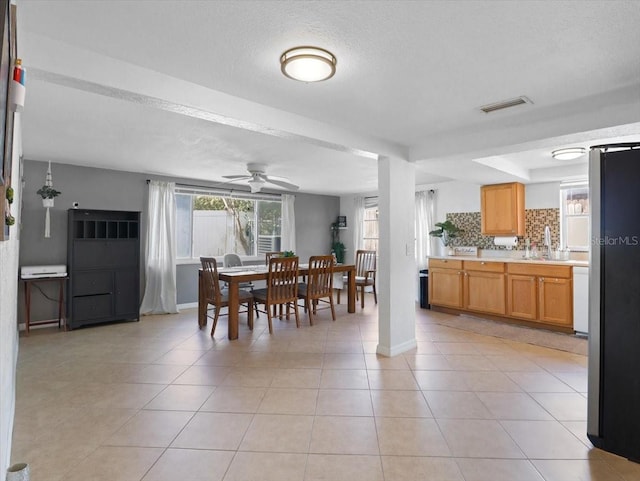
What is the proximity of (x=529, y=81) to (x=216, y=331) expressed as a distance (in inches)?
162

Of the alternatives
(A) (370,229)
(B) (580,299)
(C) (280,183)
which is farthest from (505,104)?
(A) (370,229)

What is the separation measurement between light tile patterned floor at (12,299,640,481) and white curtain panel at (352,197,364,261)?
390 cm

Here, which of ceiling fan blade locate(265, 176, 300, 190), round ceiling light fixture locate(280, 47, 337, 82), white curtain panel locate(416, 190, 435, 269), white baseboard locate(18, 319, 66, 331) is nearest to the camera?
round ceiling light fixture locate(280, 47, 337, 82)

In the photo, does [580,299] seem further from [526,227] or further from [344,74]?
[344,74]

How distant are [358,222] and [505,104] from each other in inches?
206

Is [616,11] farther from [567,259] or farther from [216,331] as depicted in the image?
[216,331]

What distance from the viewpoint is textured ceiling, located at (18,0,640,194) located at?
160cm

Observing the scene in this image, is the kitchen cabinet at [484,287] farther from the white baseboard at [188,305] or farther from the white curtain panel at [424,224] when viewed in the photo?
the white baseboard at [188,305]

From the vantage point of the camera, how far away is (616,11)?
5.13ft

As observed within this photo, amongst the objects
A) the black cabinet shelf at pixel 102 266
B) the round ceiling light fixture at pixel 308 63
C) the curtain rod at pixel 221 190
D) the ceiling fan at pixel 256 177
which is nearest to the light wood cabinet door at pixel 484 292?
the ceiling fan at pixel 256 177

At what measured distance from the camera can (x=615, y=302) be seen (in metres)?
1.99

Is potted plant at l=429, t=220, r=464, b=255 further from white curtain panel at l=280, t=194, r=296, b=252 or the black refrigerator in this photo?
the black refrigerator

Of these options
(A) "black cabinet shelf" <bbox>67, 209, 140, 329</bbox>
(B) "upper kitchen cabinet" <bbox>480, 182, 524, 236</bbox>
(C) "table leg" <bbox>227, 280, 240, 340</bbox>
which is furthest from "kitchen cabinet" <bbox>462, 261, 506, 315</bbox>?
(A) "black cabinet shelf" <bbox>67, 209, 140, 329</bbox>

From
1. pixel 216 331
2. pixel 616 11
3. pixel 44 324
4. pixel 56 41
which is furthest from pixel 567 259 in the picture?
pixel 44 324
